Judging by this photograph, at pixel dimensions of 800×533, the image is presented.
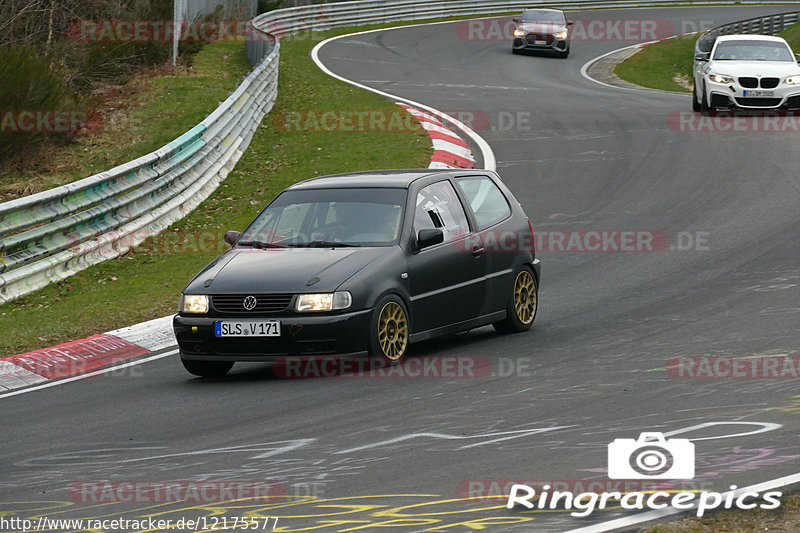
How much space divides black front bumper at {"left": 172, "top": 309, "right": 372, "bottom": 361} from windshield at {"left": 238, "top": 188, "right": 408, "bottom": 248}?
97cm

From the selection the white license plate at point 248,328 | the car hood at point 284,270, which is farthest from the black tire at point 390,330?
the white license plate at point 248,328

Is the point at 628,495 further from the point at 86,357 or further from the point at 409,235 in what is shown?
the point at 86,357

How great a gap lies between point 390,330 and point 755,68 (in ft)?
53.0

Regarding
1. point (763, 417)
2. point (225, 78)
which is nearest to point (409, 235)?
point (763, 417)

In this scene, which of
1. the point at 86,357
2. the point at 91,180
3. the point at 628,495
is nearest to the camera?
the point at 628,495

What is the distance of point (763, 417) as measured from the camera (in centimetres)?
738

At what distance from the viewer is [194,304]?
31.7ft

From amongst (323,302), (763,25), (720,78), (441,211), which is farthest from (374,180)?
(763,25)

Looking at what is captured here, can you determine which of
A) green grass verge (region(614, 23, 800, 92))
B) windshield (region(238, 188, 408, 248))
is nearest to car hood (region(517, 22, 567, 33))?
green grass verge (region(614, 23, 800, 92))

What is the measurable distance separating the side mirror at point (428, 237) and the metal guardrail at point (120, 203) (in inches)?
193

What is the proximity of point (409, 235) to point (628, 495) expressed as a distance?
467 centimetres

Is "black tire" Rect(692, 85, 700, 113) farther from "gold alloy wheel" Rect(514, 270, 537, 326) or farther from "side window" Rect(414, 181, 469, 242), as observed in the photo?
"side window" Rect(414, 181, 469, 242)

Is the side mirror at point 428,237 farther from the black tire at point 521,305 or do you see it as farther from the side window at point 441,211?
the black tire at point 521,305

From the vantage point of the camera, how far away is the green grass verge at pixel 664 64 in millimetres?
37656
